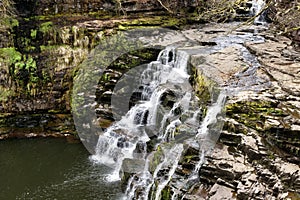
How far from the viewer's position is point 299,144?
6418 millimetres

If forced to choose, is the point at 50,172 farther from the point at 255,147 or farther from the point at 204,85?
the point at 255,147

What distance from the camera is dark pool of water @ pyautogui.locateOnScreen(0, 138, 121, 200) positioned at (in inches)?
344

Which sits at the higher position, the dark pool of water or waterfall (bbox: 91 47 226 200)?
waterfall (bbox: 91 47 226 200)

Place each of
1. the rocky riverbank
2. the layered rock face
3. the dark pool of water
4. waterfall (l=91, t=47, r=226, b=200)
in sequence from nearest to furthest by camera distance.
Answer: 1. the layered rock face
2. the rocky riverbank
3. waterfall (l=91, t=47, r=226, b=200)
4. the dark pool of water

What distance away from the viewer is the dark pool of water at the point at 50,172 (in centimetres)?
874

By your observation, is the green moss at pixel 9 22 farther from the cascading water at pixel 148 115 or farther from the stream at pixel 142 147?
the cascading water at pixel 148 115

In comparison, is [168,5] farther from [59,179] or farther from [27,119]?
[59,179]

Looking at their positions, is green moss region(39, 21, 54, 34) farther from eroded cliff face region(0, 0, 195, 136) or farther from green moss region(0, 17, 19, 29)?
green moss region(0, 17, 19, 29)

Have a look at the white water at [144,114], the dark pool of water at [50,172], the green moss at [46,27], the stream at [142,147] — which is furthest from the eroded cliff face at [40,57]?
the white water at [144,114]

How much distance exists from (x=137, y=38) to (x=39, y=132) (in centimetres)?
471

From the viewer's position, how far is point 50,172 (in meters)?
9.73

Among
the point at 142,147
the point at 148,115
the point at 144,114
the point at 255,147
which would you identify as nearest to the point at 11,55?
the point at 144,114

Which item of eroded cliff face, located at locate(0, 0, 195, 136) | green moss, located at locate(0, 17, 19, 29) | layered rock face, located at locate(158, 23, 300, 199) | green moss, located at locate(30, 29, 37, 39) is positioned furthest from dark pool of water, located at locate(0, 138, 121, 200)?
green moss, located at locate(0, 17, 19, 29)

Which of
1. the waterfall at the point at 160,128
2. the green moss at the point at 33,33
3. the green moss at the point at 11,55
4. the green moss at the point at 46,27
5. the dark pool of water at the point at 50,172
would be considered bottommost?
the dark pool of water at the point at 50,172
